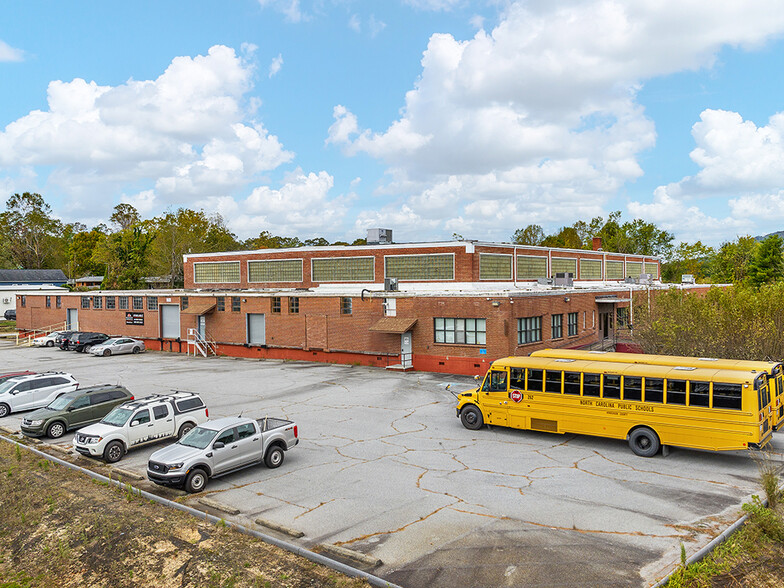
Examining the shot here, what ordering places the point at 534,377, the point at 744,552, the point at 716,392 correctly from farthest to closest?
the point at 534,377 < the point at 716,392 < the point at 744,552

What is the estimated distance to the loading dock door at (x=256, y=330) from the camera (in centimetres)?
4528

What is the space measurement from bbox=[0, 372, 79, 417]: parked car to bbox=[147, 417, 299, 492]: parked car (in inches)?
548

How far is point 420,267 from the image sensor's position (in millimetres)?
43312

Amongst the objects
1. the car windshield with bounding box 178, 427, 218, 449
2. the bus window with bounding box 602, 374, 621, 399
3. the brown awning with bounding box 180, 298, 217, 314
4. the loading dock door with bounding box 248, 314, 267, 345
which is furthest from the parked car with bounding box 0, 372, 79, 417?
the bus window with bounding box 602, 374, 621, 399

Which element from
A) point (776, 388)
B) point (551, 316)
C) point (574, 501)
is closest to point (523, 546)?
point (574, 501)

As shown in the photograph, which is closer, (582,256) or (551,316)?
(551,316)

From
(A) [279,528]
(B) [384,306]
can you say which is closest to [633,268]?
(B) [384,306]

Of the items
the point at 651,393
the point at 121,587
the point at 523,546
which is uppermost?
the point at 651,393

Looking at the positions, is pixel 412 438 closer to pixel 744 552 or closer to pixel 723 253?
pixel 744 552

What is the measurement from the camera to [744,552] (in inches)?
461

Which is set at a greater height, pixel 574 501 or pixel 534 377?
pixel 534 377

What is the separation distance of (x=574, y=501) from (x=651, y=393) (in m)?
5.44

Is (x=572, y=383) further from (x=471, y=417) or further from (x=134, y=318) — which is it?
(x=134, y=318)

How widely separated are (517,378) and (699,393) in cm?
589
